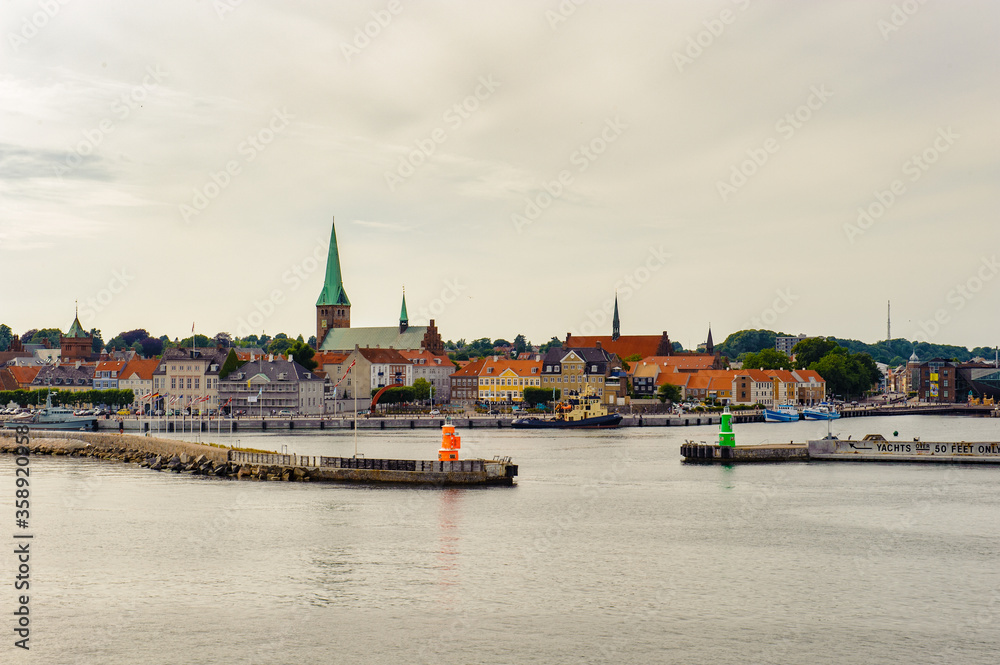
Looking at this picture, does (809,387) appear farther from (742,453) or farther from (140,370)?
(742,453)

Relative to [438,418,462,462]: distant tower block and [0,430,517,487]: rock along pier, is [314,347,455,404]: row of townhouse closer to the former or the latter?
[0,430,517,487]: rock along pier

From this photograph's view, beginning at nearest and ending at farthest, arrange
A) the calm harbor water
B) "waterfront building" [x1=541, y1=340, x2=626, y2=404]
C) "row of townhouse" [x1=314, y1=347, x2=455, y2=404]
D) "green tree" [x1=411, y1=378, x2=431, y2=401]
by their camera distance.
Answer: the calm harbor water → "green tree" [x1=411, y1=378, x2=431, y2=401] → "waterfront building" [x1=541, y1=340, x2=626, y2=404] → "row of townhouse" [x1=314, y1=347, x2=455, y2=404]

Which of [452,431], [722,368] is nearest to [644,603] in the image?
[452,431]

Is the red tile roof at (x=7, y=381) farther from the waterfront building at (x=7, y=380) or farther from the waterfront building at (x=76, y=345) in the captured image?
the waterfront building at (x=76, y=345)

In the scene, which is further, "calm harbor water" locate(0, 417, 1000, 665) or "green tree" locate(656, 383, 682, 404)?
"green tree" locate(656, 383, 682, 404)

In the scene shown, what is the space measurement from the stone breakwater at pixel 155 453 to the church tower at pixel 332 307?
10386cm

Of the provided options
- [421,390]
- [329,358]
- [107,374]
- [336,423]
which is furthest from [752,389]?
[107,374]

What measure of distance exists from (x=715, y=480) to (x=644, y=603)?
3165 cm

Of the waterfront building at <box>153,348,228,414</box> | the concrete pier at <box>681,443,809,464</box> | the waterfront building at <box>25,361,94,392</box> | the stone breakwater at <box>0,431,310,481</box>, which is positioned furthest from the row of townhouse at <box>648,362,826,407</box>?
the stone breakwater at <box>0,431,310,481</box>

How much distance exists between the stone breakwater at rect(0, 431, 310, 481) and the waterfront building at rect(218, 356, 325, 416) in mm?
44639

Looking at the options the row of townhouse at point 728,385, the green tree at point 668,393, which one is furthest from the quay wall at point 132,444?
the row of townhouse at point 728,385

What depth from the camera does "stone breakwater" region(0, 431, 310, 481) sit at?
2364 inches

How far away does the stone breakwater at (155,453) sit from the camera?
60053 millimetres

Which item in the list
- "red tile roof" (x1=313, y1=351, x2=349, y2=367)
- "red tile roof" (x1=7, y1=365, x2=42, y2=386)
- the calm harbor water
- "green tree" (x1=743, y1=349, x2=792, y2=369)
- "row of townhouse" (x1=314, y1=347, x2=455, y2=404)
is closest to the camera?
the calm harbor water
